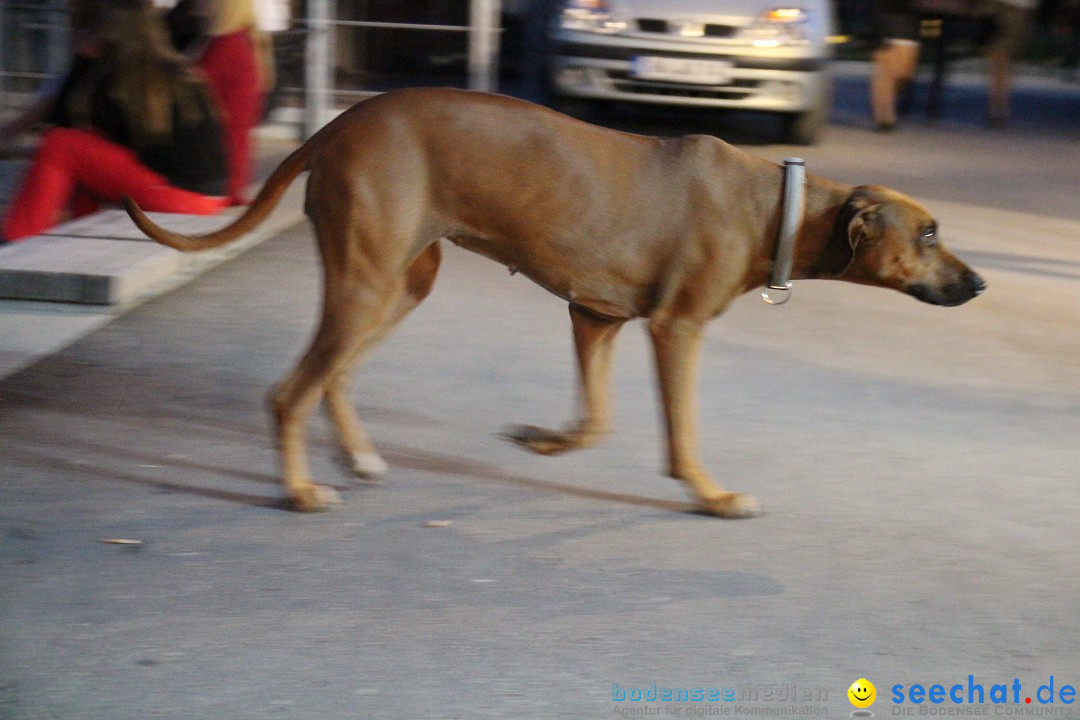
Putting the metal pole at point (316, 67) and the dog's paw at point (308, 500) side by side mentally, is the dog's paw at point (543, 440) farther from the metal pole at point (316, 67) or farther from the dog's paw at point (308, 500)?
the metal pole at point (316, 67)

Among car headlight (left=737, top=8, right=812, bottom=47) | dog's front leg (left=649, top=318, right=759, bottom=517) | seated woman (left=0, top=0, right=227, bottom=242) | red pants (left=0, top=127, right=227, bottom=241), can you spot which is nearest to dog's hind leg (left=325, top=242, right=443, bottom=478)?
dog's front leg (left=649, top=318, right=759, bottom=517)

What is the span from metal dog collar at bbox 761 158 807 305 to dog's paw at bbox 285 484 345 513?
1.59 m

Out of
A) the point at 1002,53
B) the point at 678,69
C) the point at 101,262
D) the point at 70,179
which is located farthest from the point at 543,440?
the point at 1002,53

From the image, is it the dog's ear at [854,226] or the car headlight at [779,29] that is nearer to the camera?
the dog's ear at [854,226]

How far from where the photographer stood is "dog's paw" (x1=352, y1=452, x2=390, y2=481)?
15.4ft

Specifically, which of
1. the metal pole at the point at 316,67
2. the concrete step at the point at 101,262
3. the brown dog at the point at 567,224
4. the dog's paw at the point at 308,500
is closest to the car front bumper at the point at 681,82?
the metal pole at the point at 316,67

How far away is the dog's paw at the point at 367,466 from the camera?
4699 mm

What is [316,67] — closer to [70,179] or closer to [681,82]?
[681,82]

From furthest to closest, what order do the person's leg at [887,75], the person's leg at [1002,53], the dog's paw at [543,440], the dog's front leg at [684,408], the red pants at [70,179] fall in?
the person's leg at [1002,53]
the person's leg at [887,75]
the red pants at [70,179]
the dog's paw at [543,440]
the dog's front leg at [684,408]

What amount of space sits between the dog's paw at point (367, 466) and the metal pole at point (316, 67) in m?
7.60

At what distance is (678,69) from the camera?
11.9 metres

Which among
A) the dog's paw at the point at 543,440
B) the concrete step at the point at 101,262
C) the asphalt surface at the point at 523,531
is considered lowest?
the asphalt surface at the point at 523,531

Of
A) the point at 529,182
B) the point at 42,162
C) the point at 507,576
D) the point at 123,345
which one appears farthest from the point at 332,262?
the point at 42,162

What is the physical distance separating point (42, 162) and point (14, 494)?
11.1 feet
